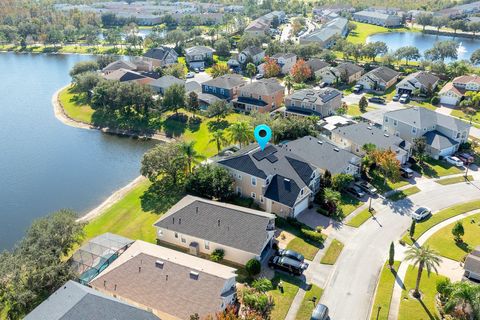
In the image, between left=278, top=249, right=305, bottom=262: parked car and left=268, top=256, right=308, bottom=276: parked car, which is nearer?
left=268, top=256, right=308, bottom=276: parked car

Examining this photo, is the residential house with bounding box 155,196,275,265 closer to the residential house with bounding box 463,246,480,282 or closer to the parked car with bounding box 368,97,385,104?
the residential house with bounding box 463,246,480,282

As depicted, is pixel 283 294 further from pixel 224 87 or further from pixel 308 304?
pixel 224 87

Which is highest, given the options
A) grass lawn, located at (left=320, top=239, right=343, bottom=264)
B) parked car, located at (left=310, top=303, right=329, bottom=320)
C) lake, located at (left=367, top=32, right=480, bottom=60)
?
parked car, located at (left=310, top=303, right=329, bottom=320)

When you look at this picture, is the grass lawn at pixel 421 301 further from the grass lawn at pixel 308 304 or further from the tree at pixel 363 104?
the tree at pixel 363 104

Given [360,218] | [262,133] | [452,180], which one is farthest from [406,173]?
[262,133]

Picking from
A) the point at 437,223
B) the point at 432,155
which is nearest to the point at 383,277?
the point at 437,223

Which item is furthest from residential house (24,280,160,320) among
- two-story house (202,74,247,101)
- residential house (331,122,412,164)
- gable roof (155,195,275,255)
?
two-story house (202,74,247,101)

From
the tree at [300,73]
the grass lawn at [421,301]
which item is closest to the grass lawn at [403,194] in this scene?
the grass lawn at [421,301]
